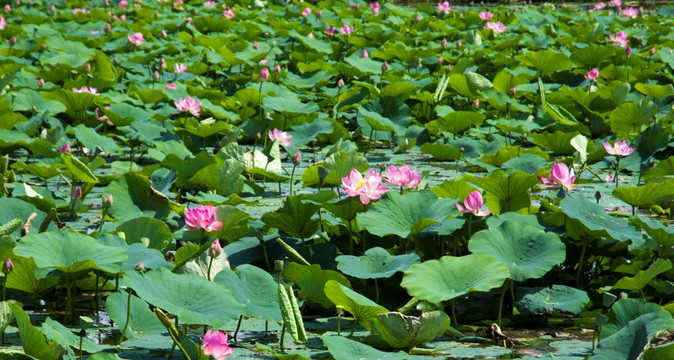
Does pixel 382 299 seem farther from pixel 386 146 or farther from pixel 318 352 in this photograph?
pixel 386 146

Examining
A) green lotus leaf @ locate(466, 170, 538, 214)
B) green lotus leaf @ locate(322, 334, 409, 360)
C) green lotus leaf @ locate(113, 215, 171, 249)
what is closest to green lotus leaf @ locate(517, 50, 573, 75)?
green lotus leaf @ locate(466, 170, 538, 214)

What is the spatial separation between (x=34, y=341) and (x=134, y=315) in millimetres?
273

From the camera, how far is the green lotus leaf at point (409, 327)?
5.46ft

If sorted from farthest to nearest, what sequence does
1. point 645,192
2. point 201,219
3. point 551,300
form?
point 645,192, point 201,219, point 551,300

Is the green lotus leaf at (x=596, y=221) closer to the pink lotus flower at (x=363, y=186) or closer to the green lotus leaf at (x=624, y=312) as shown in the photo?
the green lotus leaf at (x=624, y=312)

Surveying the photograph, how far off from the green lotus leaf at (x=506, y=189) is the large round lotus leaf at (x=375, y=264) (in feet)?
1.36

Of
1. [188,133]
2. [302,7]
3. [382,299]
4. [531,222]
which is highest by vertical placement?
[531,222]

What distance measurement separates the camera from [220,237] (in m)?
2.26

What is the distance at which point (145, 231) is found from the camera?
2189 mm

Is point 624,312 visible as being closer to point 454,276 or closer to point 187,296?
point 454,276

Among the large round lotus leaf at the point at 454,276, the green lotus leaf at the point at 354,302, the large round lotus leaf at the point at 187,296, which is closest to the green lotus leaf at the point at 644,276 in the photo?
the large round lotus leaf at the point at 454,276

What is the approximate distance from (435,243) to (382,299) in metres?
0.31

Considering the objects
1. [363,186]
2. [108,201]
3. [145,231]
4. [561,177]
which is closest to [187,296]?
[145,231]

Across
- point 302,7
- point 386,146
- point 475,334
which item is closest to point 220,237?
point 475,334
